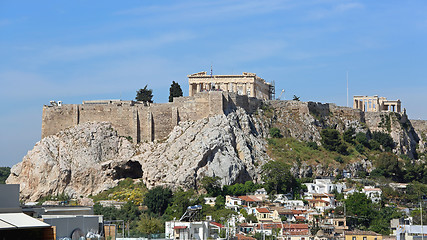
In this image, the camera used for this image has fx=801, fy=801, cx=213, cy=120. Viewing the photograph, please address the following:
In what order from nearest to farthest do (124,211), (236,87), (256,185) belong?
(124,211), (256,185), (236,87)

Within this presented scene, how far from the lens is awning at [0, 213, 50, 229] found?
109 feet

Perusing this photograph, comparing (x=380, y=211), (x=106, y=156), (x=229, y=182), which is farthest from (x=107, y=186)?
(x=380, y=211)

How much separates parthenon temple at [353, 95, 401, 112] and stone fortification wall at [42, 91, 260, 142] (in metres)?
21.1

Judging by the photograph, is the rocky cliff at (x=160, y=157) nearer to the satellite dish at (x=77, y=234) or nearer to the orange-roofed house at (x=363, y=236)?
the orange-roofed house at (x=363, y=236)

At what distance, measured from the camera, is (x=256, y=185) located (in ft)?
244

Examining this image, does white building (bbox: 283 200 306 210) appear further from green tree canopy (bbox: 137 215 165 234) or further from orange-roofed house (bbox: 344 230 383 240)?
green tree canopy (bbox: 137 215 165 234)

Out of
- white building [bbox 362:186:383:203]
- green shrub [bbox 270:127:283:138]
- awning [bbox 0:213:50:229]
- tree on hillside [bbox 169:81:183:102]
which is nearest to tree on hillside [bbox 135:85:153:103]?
tree on hillside [bbox 169:81:183:102]

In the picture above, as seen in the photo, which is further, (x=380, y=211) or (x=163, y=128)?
(x=163, y=128)

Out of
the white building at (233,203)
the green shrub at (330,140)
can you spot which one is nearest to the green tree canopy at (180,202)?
the white building at (233,203)

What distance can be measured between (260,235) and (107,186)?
21.8 m

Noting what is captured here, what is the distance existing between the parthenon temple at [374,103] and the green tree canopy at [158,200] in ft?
115

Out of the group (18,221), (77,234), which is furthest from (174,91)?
(18,221)

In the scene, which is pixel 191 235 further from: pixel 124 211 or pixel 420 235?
pixel 124 211

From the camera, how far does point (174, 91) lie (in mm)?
85625
